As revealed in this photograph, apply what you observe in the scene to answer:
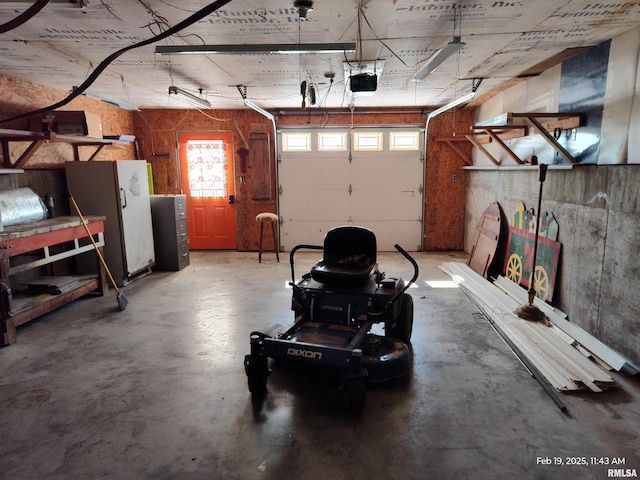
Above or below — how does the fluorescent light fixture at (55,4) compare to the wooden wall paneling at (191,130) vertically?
above

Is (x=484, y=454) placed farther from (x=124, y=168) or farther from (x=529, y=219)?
(x=124, y=168)

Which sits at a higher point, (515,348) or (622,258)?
(622,258)

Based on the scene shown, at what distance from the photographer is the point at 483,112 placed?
272 inches

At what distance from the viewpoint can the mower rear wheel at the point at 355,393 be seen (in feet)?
8.14

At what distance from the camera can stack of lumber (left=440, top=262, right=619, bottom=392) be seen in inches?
113

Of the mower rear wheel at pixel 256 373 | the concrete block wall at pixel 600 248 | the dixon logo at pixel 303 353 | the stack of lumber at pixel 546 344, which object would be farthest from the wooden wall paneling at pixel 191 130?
the dixon logo at pixel 303 353

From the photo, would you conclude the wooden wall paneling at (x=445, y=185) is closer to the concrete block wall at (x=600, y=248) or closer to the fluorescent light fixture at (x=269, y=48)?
the concrete block wall at (x=600, y=248)

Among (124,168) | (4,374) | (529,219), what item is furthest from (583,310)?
(124,168)

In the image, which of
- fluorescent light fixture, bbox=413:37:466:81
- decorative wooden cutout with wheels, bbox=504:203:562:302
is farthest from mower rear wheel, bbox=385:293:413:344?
fluorescent light fixture, bbox=413:37:466:81

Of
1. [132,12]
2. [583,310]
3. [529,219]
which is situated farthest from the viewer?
[529,219]

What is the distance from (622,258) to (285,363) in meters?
2.94

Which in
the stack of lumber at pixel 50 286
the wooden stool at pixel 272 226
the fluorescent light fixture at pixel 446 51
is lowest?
the stack of lumber at pixel 50 286

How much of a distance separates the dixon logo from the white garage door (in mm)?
5271
